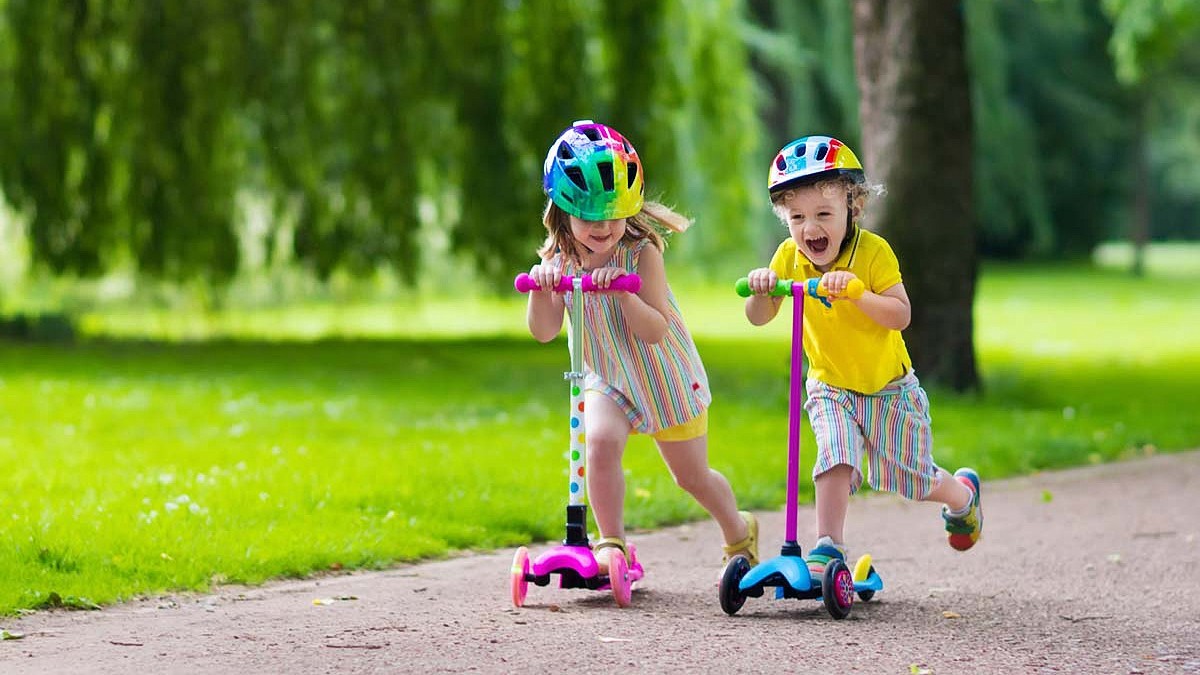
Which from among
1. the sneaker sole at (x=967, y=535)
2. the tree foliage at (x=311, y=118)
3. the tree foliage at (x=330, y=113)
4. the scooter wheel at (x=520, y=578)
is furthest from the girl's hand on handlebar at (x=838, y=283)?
the tree foliage at (x=311, y=118)

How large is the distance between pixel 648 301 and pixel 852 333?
2.21 ft

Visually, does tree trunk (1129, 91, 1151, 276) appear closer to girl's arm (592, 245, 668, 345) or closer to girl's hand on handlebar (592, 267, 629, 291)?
girl's arm (592, 245, 668, 345)

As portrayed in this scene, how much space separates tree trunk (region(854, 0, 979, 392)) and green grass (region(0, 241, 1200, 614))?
2.01ft

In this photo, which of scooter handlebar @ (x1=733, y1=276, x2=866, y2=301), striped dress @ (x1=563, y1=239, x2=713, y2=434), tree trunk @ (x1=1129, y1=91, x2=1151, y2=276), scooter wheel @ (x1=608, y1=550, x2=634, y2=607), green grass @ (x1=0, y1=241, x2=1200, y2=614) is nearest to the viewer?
scooter handlebar @ (x1=733, y1=276, x2=866, y2=301)

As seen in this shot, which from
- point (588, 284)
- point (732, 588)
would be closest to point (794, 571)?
point (732, 588)

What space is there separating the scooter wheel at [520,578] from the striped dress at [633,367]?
1.89 ft

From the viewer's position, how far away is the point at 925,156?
11.5m

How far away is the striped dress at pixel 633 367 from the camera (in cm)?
562

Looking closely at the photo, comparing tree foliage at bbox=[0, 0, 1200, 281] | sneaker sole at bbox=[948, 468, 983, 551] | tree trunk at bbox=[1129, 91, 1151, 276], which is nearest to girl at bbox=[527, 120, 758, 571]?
sneaker sole at bbox=[948, 468, 983, 551]

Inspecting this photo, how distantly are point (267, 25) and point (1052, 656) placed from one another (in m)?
12.0

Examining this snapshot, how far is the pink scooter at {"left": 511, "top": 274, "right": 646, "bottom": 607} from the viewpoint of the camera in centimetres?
546

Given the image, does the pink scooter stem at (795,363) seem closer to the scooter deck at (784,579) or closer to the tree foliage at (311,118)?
the scooter deck at (784,579)

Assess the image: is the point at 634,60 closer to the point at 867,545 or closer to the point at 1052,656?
the point at 867,545

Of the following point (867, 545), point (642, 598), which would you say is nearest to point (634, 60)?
point (867, 545)
